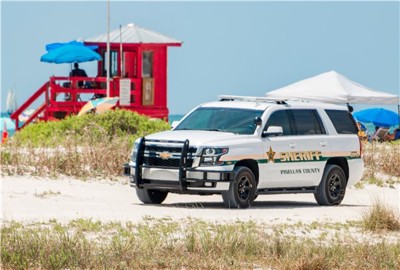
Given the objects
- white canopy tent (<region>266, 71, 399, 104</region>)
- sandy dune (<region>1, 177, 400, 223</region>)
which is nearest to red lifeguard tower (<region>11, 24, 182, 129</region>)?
white canopy tent (<region>266, 71, 399, 104</region>)

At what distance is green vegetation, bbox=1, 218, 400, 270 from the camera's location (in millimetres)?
13273

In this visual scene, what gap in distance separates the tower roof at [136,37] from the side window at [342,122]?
26.1 metres

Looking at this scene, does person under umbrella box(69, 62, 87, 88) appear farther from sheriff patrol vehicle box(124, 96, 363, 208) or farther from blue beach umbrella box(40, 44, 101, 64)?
sheriff patrol vehicle box(124, 96, 363, 208)

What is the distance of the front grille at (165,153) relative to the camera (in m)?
20.2

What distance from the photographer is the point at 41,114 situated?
48.8 meters

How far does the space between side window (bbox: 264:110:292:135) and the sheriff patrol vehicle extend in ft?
0.05

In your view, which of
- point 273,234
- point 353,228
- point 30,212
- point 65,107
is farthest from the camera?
point 65,107

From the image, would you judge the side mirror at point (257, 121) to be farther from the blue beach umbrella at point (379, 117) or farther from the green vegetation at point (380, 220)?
the blue beach umbrella at point (379, 117)

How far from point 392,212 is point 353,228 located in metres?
0.61

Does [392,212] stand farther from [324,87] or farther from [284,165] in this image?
[324,87]

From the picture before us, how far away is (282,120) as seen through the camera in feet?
71.2

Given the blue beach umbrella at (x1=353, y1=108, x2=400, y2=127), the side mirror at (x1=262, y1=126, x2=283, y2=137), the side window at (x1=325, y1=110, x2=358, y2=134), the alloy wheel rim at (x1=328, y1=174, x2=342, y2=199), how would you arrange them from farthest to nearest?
the blue beach umbrella at (x1=353, y1=108, x2=400, y2=127)
the side window at (x1=325, y1=110, x2=358, y2=134)
the alloy wheel rim at (x1=328, y1=174, x2=342, y2=199)
the side mirror at (x1=262, y1=126, x2=283, y2=137)

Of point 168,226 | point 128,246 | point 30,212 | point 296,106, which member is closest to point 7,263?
point 128,246

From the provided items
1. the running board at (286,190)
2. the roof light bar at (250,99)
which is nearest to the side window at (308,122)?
the roof light bar at (250,99)
